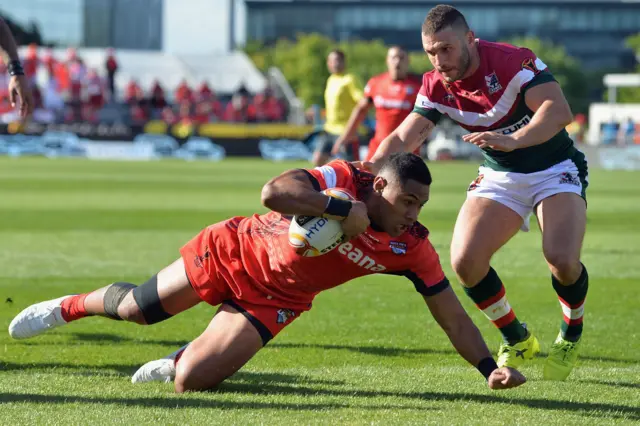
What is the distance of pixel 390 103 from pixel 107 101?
112 feet

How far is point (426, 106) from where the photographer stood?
761cm

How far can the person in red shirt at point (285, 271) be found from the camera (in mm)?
6125

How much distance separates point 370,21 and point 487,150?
143 metres

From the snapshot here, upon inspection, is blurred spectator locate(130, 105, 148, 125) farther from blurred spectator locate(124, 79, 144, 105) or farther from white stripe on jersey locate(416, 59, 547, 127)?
white stripe on jersey locate(416, 59, 547, 127)

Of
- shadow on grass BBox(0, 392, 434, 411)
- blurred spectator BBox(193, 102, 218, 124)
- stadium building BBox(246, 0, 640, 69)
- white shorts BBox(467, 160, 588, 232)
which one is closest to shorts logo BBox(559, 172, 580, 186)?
white shorts BBox(467, 160, 588, 232)

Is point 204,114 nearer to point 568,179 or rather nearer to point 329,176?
point 568,179

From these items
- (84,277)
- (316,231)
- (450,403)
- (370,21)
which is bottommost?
(370,21)

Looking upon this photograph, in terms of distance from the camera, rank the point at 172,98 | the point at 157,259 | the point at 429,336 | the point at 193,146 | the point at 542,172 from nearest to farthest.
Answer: the point at 542,172 < the point at 429,336 < the point at 157,259 < the point at 193,146 < the point at 172,98

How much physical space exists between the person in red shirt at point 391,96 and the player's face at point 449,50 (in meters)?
7.93

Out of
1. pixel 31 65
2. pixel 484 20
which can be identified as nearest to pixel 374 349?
pixel 31 65

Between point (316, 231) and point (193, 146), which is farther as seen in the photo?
point (193, 146)

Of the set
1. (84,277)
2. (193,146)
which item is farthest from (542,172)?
(193,146)

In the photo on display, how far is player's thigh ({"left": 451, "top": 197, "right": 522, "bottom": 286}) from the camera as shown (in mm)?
7281

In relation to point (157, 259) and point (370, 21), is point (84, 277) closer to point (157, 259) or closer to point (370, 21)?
point (157, 259)
